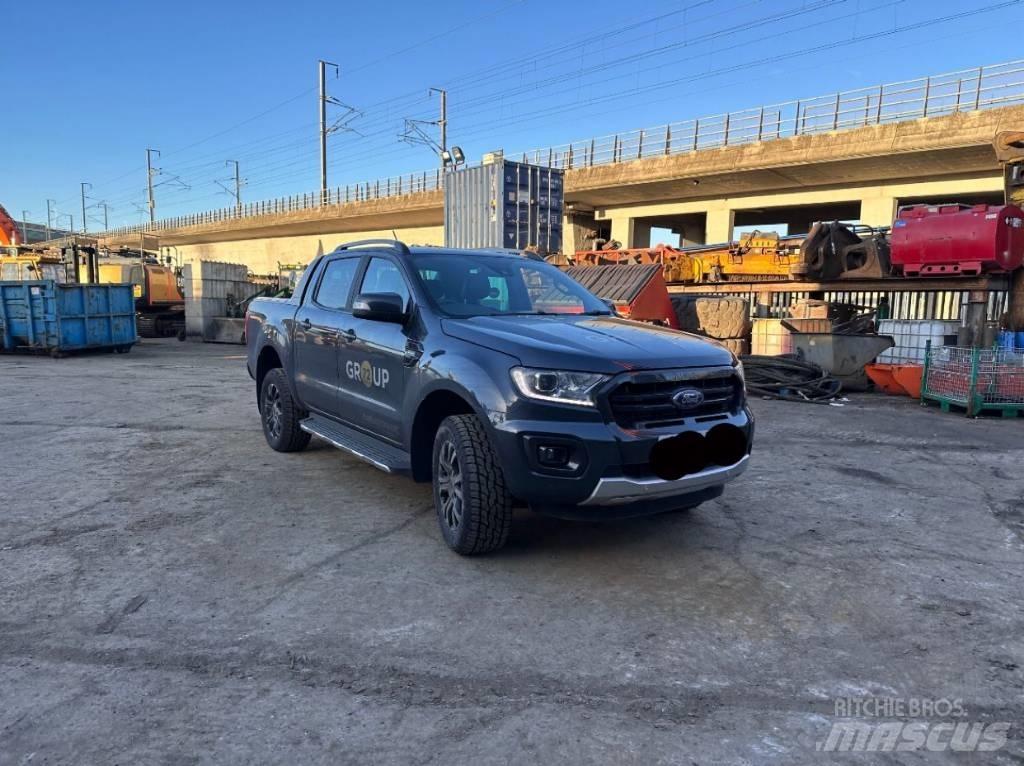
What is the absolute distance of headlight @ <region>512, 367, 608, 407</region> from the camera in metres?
3.63

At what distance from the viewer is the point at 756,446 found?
7.32m

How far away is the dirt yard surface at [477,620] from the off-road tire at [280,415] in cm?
53

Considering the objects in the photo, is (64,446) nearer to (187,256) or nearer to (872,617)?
(872,617)

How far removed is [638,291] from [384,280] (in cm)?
798

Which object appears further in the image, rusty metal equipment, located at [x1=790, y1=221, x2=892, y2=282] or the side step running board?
rusty metal equipment, located at [x1=790, y1=221, x2=892, y2=282]

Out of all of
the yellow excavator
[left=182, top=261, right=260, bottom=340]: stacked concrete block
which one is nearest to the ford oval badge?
[left=182, top=261, right=260, bottom=340]: stacked concrete block

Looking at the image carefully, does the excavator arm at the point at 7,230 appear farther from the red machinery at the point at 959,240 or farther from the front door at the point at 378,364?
the red machinery at the point at 959,240

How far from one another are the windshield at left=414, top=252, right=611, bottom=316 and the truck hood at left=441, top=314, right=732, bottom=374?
272 mm

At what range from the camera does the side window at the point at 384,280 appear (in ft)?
16.0

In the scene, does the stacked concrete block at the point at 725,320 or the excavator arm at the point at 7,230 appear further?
the excavator arm at the point at 7,230

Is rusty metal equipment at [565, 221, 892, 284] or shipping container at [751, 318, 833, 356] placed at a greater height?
rusty metal equipment at [565, 221, 892, 284]

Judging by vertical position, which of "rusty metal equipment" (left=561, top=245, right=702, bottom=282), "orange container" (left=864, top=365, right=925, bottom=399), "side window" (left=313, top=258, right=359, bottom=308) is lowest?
"orange container" (left=864, top=365, right=925, bottom=399)

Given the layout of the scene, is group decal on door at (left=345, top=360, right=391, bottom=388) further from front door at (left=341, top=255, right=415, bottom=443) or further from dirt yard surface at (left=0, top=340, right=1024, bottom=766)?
dirt yard surface at (left=0, top=340, right=1024, bottom=766)

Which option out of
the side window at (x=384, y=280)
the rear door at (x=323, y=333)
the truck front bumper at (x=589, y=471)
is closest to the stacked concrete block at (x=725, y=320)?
the rear door at (x=323, y=333)
